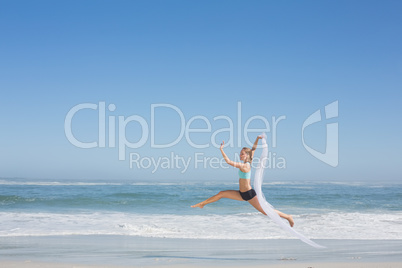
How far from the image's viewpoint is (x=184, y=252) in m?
9.36

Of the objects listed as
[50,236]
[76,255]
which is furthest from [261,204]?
[50,236]

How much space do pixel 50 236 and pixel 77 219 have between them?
5.11 m

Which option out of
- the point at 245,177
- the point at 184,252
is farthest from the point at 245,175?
the point at 184,252

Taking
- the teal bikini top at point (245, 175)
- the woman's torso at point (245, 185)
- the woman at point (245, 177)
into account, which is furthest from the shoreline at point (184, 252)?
the teal bikini top at point (245, 175)

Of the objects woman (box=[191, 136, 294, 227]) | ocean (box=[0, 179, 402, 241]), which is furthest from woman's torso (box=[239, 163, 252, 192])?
ocean (box=[0, 179, 402, 241])

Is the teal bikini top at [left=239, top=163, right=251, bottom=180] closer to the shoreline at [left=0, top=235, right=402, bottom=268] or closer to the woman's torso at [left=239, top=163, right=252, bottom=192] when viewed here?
the woman's torso at [left=239, top=163, right=252, bottom=192]

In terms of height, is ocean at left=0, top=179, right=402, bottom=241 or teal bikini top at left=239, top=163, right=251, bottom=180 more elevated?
teal bikini top at left=239, top=163, right=251, bottom=180

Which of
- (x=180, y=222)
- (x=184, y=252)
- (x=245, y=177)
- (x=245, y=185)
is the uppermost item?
(x=245, y=177)

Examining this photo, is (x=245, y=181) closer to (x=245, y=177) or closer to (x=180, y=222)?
(x=245, y=177)

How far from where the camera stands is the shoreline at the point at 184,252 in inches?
311

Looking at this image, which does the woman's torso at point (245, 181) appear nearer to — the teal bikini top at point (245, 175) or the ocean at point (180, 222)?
the teal bikini top at point (245, 175)

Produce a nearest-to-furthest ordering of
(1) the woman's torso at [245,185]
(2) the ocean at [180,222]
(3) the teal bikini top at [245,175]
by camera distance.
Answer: (3) the teal bikini top at [245,175], (1) the woman's torso at [245,185], (2) the ocean at [180,222]

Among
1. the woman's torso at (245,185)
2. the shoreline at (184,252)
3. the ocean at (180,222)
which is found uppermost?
the woman's torso at (245,185)

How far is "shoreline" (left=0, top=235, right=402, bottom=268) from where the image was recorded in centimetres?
789
